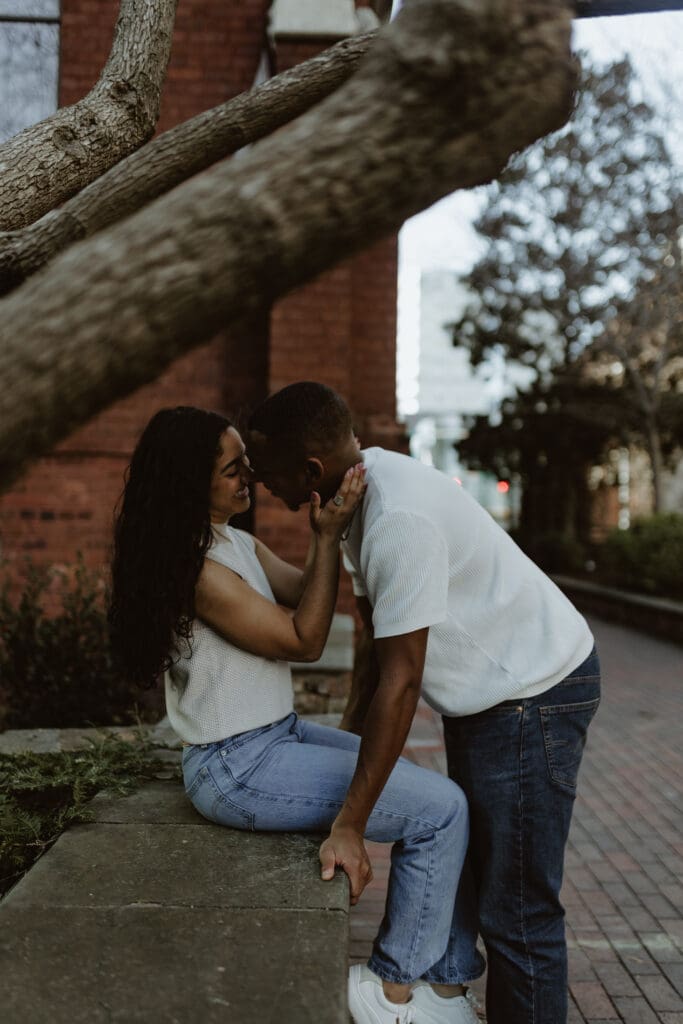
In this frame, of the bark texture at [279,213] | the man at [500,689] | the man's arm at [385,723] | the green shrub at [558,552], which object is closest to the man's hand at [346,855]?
the man's arm at [385,723]

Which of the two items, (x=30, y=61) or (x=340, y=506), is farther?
(x=30, y=61)

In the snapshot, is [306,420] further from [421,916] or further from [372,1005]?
[372,1005]

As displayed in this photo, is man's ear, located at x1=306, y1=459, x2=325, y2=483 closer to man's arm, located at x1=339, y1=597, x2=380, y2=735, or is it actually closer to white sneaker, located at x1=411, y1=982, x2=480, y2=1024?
man's arm, located at x1=339, y1=597, x2=380, y2=735

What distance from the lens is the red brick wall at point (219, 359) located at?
23.1ft

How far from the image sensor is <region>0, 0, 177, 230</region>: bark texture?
2758mm

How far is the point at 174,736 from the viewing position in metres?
4.04

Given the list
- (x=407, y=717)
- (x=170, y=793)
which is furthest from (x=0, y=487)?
(x=170, y=793)

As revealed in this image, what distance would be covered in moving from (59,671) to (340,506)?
10.4 feet

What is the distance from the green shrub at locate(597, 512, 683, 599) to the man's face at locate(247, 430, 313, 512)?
12616mm

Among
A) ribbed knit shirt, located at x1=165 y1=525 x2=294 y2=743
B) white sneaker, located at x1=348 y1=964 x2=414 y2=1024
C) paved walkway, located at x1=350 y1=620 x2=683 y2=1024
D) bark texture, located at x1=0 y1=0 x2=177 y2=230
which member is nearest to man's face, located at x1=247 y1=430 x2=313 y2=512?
ribbed knit shirt, located at x1=165 y1=525 x2=294 y2=743

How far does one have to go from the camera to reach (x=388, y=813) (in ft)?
8.59

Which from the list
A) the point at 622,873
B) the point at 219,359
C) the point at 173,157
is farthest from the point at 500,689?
the point at 219,359

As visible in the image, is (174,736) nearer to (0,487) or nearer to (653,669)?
(0,487)

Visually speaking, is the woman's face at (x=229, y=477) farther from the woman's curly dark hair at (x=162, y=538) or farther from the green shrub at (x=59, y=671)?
the green shrub at (x=59, y=671)
